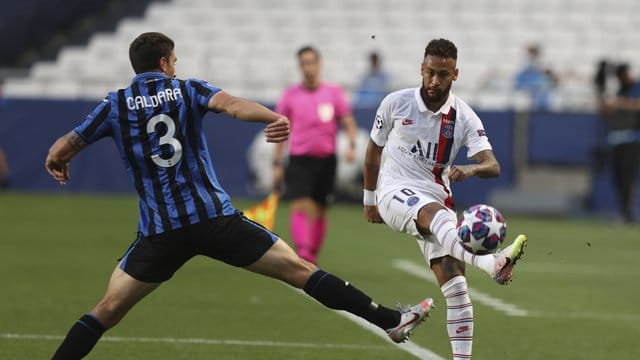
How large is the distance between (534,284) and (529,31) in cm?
1608

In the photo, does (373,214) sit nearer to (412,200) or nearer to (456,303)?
(412,200)

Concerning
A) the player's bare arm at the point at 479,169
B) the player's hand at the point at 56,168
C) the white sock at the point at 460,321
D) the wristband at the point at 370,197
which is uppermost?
the player's hand at the point at 56,168

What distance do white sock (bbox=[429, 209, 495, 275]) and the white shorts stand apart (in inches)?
7.8

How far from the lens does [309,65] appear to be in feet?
46.9

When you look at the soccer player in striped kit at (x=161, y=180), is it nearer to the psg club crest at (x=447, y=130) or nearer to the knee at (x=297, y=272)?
the knee at (x=297, y=272)

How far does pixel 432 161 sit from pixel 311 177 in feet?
19.5

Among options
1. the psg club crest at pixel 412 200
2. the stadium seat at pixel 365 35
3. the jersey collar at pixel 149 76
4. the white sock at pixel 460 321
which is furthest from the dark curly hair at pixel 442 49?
the stadium seat at pixel 365 35

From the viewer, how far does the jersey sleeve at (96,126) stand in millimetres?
7375

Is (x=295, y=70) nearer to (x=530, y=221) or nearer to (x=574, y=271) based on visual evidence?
(x=530, y=221)

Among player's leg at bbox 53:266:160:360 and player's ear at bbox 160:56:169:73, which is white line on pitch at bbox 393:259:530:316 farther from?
player's ear at bbox 160:56:169:73

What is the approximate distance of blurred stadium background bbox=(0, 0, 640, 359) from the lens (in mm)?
10820

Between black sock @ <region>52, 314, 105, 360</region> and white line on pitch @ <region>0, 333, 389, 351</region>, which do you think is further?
white line on pitch @ <region>0, 333, 389, 351</region>

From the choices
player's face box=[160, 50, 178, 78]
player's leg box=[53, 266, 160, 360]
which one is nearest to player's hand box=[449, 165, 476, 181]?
player's face box=[160, 50, 178, 78]

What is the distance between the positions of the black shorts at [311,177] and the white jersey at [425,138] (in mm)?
5773
